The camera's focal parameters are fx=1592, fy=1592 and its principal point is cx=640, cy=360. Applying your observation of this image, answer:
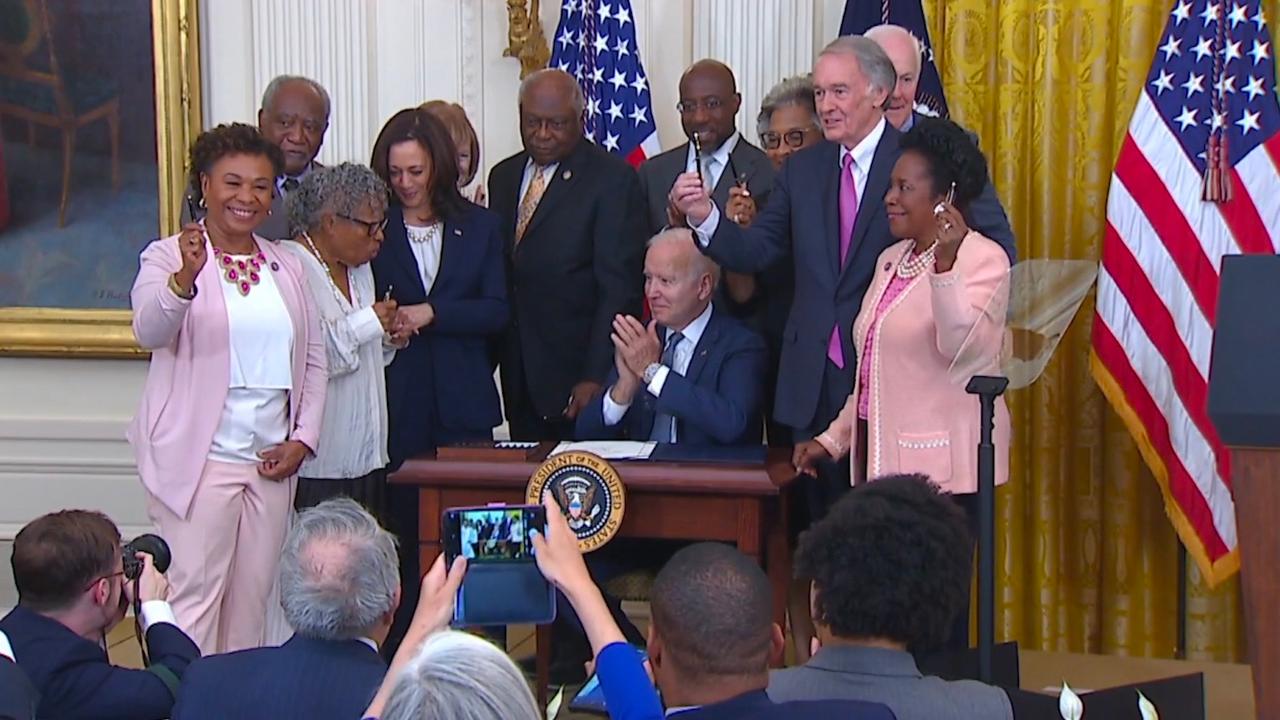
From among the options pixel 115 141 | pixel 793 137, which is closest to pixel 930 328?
pixel 793 137

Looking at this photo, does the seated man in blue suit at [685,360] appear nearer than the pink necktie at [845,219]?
No

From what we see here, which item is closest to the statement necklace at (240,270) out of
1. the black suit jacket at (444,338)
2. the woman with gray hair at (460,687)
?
the black suit jacket at (444,338)

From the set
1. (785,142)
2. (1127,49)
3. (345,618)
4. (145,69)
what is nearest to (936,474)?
(785,142)

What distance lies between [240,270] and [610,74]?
2.02 m

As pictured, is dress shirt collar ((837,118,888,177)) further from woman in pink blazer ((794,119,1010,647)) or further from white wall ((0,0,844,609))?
white wall ((0,0,844,609))

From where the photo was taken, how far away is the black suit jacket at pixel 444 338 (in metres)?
4.59

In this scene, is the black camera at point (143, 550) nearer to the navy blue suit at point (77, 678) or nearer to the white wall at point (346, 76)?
the navy blue suit at point (77, 678)

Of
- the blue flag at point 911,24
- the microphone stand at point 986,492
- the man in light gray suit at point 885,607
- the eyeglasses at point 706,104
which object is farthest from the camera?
the blue flag at point 911,24

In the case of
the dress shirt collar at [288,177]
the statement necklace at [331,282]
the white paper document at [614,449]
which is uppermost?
the dress shirt collar at [288,177]

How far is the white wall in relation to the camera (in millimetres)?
5781

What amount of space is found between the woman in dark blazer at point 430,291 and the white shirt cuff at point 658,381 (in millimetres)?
549

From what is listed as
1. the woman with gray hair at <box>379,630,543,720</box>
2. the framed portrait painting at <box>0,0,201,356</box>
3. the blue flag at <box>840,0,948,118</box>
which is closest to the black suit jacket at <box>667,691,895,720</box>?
the woman with gray hair at <box>379,630,543,720</box>

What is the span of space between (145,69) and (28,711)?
14.4 ft

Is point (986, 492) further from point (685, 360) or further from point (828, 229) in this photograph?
point (685, 360)
